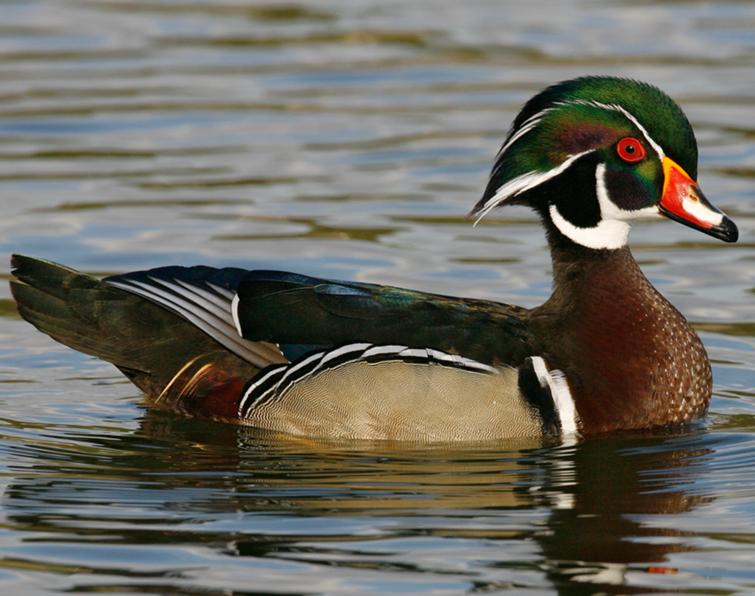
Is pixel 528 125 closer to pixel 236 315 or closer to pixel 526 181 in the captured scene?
pixel 526 181

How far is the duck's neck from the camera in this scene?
346 inches

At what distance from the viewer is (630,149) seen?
905cm

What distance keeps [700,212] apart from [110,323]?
9.74ft

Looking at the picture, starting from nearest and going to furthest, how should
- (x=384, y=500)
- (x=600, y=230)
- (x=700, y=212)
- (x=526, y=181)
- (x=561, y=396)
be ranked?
1. (x=384, y=500)
2. (x=561, y=396)
3. (x=700, y=212)
4. (x=526, y=181)
5. (x=600, y=230)

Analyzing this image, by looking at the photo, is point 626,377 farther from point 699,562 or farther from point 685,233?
point 685,233

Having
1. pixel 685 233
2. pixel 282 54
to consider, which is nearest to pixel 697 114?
pixel 685 233

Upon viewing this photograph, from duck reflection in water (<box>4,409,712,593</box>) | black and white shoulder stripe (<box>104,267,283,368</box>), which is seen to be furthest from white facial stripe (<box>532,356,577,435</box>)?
black and white shoulder stripe (<box>104,267,283,368</box>)

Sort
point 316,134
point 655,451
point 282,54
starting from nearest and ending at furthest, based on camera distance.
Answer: point 655,451
point 316,134
point 282,54

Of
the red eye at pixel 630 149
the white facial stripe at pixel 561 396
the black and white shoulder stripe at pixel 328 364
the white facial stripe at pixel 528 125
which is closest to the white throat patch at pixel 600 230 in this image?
the red eye at pixel 630 149

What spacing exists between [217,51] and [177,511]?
1107 centimetres

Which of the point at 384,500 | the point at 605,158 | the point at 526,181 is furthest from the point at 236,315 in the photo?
the point at 605,158

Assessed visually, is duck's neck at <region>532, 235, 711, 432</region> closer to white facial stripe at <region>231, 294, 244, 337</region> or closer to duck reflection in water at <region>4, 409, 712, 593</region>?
duck reflection in water at <region>4, 409, 712, 593</region>

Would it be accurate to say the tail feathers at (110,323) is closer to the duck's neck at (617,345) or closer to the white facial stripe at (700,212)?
the duck's neck at (617,345)

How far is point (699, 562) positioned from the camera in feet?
23.4
